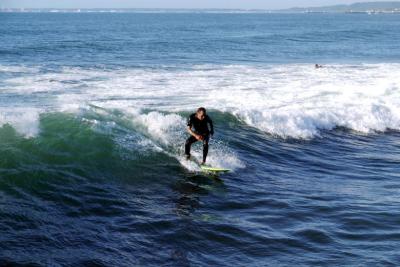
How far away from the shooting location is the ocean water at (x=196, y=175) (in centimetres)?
961

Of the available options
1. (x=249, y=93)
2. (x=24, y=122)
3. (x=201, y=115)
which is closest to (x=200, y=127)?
(x=201, y=115)

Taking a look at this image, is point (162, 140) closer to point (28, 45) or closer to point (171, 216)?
point (171, 216)

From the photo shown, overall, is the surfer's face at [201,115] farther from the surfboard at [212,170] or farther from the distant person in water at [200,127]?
the surfboard at [212,170]

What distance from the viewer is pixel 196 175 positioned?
1403 cm

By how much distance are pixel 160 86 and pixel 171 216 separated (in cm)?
1692

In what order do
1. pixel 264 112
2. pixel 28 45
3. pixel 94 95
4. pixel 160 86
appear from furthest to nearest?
pixel 28 45 < pixel 160 86 < pixel 94 95 < pixel 264 112

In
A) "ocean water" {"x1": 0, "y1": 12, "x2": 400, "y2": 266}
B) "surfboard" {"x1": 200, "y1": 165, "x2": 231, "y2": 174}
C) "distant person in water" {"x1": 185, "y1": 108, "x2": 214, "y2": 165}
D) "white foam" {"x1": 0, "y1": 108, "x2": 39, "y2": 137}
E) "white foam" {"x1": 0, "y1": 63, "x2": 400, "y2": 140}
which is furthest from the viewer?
"white foam" {"x1": 0, "y1": 63, "x2": 400, "y2": 140}

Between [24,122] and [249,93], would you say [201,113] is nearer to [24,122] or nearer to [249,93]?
[24,122]

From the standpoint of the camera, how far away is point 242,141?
18078 millimetres

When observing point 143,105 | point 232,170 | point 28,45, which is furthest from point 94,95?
point 28,45

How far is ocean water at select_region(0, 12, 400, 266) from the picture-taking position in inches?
378

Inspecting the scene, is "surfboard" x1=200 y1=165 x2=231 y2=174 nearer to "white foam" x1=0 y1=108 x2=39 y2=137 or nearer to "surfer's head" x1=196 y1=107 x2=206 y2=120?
"surfer's head" x1=196 y1=107 x2=206 y2=120

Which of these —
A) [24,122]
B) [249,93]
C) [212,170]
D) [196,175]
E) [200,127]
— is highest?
[200,127]

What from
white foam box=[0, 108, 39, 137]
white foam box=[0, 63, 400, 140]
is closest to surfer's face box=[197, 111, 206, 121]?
white foam box=[0, 63, 400, 140]
